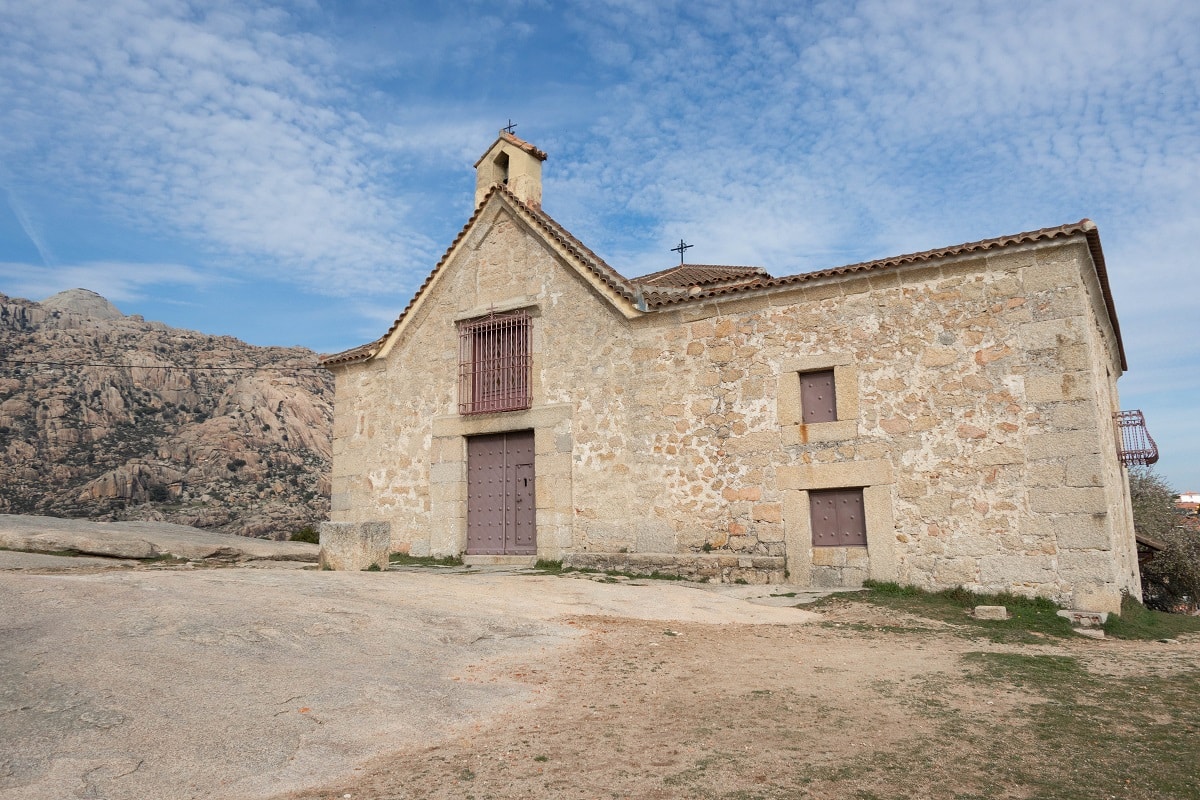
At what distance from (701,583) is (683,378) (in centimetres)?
317

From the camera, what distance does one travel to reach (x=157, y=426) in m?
29.9

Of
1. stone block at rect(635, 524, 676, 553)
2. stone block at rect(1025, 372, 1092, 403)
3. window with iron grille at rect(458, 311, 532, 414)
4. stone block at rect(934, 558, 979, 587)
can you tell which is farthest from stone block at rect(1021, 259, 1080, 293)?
window with iron grille at rect(458, 311, 532, 414)

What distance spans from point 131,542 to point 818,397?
10.1m

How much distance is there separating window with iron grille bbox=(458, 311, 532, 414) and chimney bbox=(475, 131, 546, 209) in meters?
2.59

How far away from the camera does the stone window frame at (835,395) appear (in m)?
11.0

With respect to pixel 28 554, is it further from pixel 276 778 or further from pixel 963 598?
pixel 963 598

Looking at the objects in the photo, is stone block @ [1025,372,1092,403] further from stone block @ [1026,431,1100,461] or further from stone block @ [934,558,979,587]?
stone block @ [934,558,979,587]

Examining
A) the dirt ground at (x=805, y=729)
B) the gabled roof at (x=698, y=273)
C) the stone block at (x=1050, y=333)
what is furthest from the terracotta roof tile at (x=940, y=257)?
the dirt ground at (x=805, y=729)

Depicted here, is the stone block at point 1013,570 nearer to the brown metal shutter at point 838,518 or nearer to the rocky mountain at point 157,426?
the brown metal shutter at point 838,518

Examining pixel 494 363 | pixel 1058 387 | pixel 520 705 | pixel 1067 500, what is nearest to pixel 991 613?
pixel 1067 500

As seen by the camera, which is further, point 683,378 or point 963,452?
point 683,378

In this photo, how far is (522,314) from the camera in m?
14.2

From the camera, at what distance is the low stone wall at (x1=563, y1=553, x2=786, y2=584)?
37.2ft

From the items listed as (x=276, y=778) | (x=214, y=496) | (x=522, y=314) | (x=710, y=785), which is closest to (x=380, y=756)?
(x=276, y=778)
